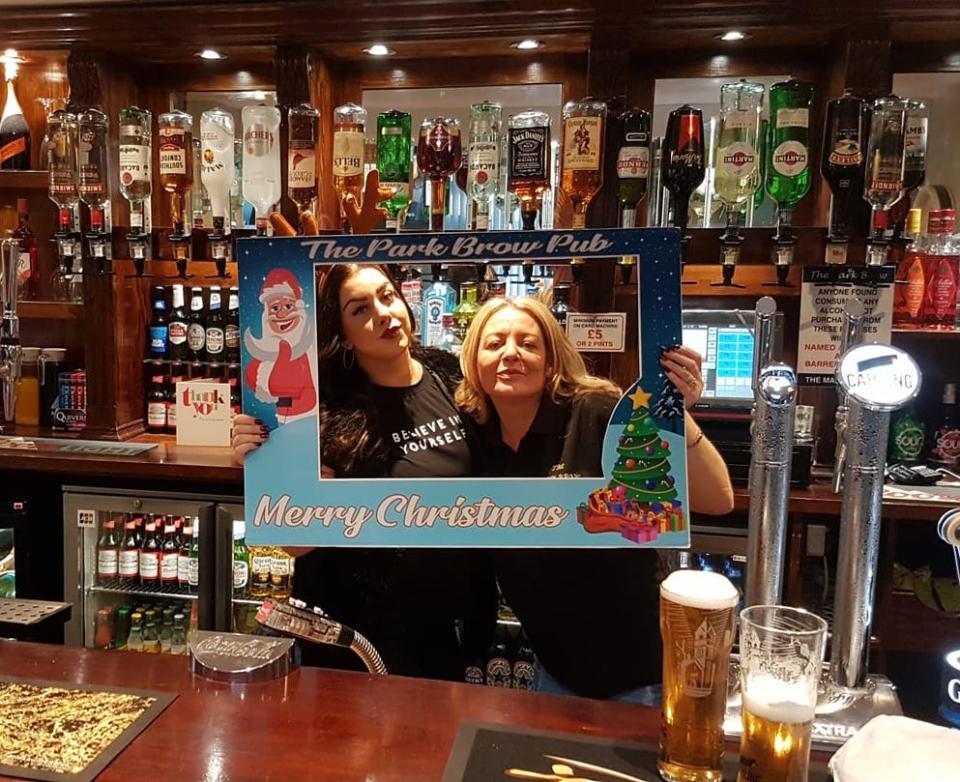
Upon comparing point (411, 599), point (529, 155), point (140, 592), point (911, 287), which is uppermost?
point (529, 155)

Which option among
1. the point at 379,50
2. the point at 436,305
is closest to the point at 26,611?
the point at 436,305

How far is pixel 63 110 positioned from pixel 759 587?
9.03 ft

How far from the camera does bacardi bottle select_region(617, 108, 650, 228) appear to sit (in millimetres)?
2449

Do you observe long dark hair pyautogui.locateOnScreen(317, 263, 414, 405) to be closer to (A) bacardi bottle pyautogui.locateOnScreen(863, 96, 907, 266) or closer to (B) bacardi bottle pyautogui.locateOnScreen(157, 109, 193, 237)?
(B) bacardi bottle pyautogui.locateOnScreen(157, 109, 193, 237)

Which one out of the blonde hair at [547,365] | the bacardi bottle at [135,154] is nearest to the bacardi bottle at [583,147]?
the blonde hair at [547,365]

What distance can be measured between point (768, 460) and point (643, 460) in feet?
0.75

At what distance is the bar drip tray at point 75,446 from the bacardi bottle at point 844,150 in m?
2.28

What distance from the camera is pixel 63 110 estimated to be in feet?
9.38

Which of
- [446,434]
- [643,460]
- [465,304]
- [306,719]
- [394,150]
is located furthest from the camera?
[394,150]

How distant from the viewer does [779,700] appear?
936 millimetres

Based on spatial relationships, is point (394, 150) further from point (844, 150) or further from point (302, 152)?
point (844, 150)

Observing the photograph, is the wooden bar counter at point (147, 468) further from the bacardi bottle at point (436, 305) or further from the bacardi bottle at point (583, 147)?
the bacardi bottle at point (583, 147)

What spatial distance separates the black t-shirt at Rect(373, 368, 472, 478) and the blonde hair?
0.04 meters

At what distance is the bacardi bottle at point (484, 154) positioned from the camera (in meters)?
2.46
